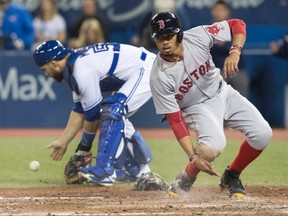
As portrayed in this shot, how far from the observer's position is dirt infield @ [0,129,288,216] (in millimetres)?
7246

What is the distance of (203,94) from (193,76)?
0.88 feet

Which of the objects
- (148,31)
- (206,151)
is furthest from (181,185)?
(148,31)

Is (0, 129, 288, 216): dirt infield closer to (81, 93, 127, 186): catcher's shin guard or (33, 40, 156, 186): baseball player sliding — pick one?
(81, 93, 127, 186): catcher's shin guard

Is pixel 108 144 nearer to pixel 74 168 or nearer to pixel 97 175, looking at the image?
pixel 97 175

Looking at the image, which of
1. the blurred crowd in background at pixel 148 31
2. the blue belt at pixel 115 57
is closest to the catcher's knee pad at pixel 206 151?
the blue belt at pixel 115 57

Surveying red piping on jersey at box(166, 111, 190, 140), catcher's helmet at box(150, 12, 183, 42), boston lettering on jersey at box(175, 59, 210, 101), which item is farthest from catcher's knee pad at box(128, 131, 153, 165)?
catcher's helmet at box(150, 12, 183, 42)

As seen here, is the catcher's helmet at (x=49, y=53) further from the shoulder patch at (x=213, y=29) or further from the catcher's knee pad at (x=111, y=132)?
the shoulder patch at (x=213, y=29)

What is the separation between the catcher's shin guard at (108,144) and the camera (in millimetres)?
8938

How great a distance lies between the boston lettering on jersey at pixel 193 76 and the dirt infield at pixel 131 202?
99 cm

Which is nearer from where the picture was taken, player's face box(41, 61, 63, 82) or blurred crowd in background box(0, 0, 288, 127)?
player's face box(41, 61, 63, 82)

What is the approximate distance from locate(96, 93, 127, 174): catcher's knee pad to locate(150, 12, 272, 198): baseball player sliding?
99cm

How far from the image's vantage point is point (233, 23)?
8102 millimetres

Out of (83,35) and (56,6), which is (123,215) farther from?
(56,6)

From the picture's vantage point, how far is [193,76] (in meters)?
7.85
